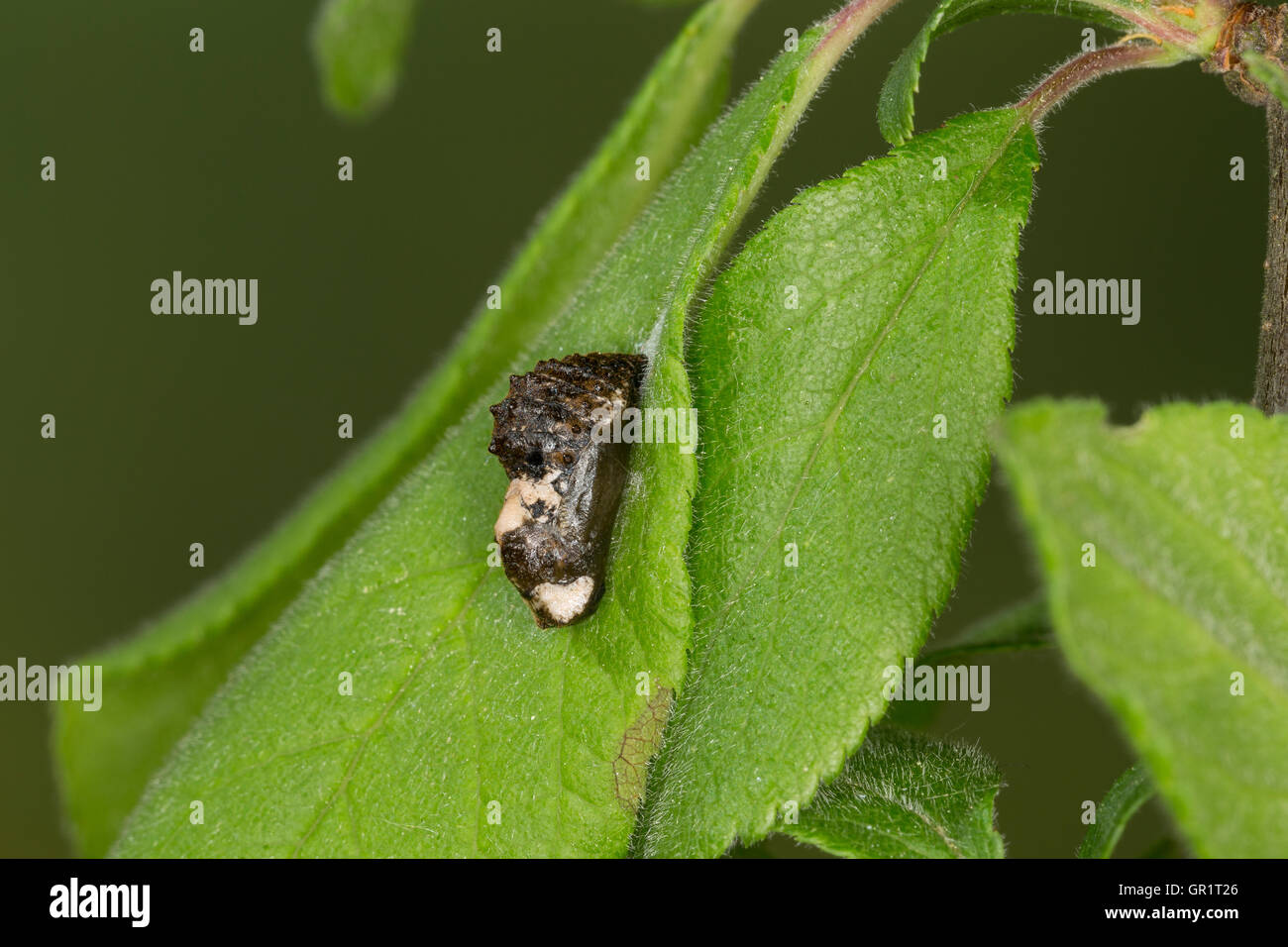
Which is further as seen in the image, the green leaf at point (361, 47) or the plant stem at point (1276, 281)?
the green leaf at point (361, 47)

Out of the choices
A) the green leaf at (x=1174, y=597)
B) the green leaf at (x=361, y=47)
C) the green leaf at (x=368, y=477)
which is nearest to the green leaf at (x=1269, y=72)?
the green leaf at (x=1174, y=597)

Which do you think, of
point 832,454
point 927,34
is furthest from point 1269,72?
point 832,454

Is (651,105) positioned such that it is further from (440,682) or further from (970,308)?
(440,682)

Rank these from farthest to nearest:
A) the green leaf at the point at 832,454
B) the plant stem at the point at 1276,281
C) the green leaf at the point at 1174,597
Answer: the plant stem at the point at 1276,281
the green leaf at the point at 832,454
the green leaf at the point at 1174,597

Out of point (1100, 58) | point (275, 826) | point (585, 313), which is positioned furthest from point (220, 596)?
point (1100, 58)
